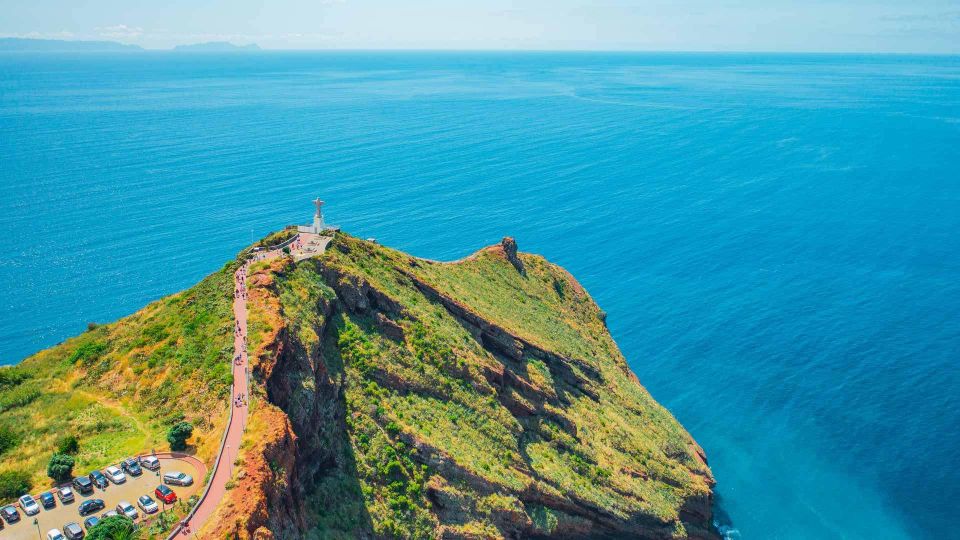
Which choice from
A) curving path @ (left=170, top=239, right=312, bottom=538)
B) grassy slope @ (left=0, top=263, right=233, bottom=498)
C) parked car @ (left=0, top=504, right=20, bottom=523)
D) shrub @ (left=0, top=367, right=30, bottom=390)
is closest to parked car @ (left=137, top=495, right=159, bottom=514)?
curving path @ (left=170, top=239, right=312, bottom=538)

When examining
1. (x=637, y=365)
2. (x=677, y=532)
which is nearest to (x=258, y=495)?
(x=677, y=532)

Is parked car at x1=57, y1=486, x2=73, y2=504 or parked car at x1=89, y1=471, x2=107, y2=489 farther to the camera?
parked car at x1=89, y1=471, x2=107, y2=489

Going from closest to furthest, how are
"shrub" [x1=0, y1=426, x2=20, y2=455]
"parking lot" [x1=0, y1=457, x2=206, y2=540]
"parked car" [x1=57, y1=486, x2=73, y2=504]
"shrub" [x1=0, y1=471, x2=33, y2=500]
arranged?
"parking lot" [x1=0, y1=457, x2=206, y2=540], "parked car" [x1=57, y1=486, x2=73, y2=504], "shrub" [x1=0, y1=471, x2=33, y2=500], "shrub" [x1=0, y1=426, x2=20, y2=455]

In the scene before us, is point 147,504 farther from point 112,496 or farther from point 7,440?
point 7,440

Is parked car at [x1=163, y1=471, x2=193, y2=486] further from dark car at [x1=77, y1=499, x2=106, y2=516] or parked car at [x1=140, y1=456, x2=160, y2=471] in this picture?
dark car at [x1=77, y1=499, x2=106, y2=516]

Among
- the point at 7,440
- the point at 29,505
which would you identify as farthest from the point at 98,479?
the point at 7,440

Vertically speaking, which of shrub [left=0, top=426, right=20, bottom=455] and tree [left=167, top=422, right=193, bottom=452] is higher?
tree [left=167, top=422, right=193, bottom=452]

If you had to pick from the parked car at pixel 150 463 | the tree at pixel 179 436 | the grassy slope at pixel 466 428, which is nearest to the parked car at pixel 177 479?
the parked car at pixel 150 463
